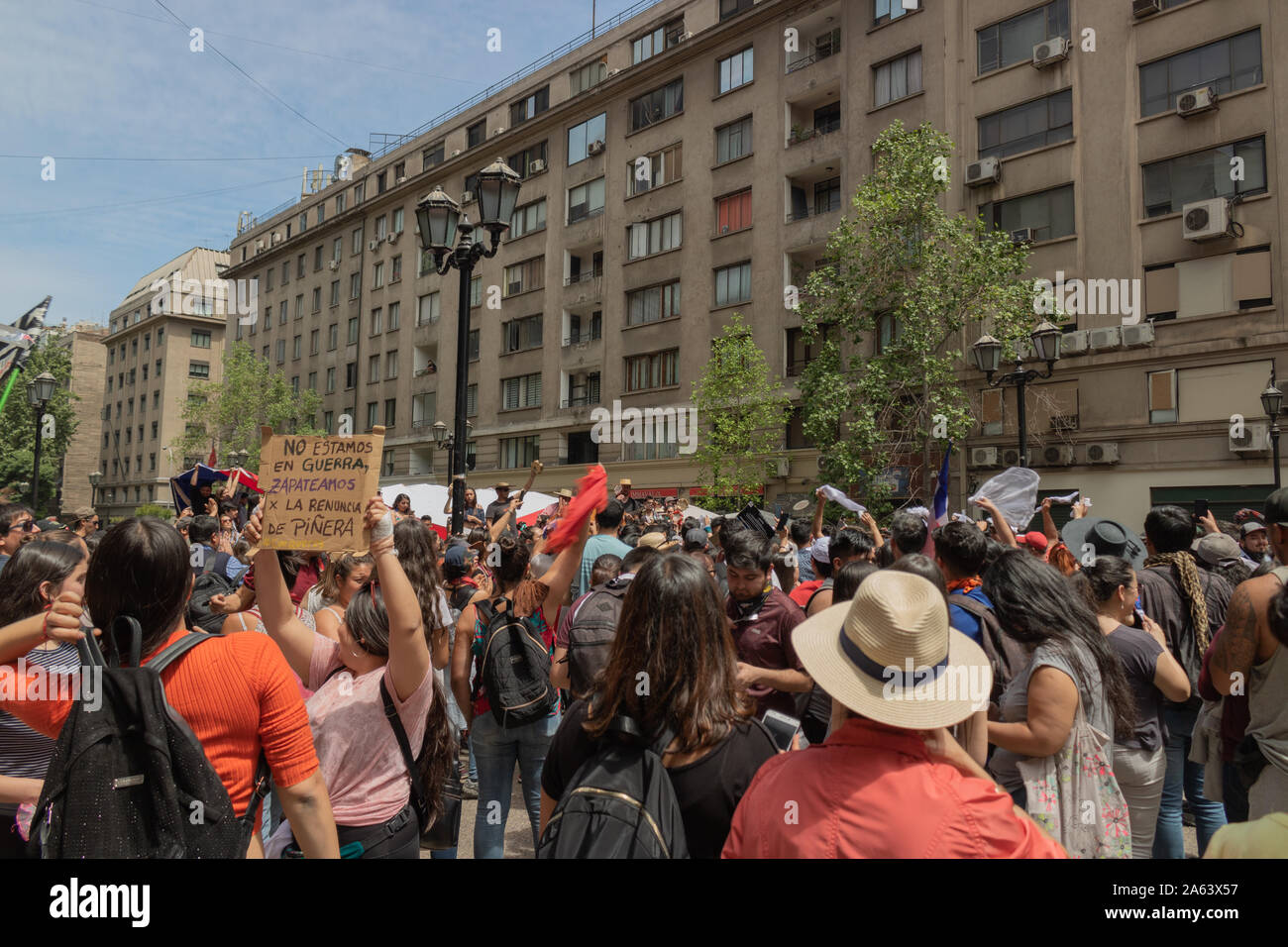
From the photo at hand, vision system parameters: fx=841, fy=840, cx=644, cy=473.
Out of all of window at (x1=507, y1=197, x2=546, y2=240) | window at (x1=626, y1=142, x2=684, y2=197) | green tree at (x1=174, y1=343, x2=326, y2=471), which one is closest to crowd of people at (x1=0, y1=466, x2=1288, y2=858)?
window at (x1=626, y1=142, x2=684, y2=197)

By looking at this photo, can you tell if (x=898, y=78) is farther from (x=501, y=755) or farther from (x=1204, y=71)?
(x=501, y=755)

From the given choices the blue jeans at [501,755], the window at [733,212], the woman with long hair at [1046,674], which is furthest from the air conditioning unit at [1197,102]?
the blue jeans at [501,755]

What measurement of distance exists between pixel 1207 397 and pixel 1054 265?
5.10m

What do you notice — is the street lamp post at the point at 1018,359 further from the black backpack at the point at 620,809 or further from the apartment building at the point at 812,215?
the black backpack at the point at 620,809

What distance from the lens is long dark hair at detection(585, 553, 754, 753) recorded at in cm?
250

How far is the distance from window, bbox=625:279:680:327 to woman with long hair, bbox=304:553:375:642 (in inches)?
1100

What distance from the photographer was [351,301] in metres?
49.4

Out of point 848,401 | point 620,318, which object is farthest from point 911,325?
point 620,318

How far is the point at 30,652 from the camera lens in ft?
8.81

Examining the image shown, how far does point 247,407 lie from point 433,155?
17879 millimetres

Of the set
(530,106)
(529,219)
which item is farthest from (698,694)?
(530,106)

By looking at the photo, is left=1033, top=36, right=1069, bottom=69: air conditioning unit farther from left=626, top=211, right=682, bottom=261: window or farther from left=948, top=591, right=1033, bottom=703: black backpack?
left=948, top=591, right=1033, bottom=703: black backpack
